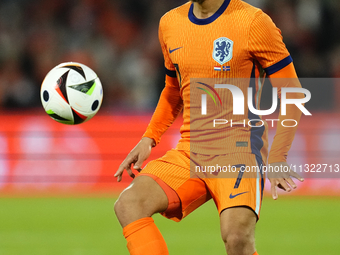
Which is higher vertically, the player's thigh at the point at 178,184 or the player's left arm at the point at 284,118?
the player's left arm at the point at 284,118

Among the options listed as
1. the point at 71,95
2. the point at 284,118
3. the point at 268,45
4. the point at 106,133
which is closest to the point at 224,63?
the point at 268,45

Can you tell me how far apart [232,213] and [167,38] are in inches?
45.4

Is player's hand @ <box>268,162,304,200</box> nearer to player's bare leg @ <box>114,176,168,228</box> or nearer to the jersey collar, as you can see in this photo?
player's bare leg @ <box>114,176,168,228</box>

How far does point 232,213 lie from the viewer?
2.74 m

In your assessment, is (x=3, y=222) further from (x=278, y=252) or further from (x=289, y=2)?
(x=289, y=2)

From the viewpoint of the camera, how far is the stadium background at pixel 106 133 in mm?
5348

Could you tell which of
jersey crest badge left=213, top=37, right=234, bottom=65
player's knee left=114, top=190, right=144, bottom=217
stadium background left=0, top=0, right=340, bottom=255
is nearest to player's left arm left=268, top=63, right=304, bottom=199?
jersey crest badge left=213, top=37, right=234, bottom=65

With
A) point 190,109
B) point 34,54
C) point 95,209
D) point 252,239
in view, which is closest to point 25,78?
point 34,54

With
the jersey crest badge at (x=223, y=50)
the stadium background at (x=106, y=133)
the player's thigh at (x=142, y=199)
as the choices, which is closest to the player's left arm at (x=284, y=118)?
the jersey crest badge at (x=223, y=50)

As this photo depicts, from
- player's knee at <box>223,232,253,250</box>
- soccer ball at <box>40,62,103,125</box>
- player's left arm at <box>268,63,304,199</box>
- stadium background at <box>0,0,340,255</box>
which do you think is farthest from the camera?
stadium background at <box>0,0,340,255</box>

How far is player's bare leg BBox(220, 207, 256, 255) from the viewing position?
2.65 meters

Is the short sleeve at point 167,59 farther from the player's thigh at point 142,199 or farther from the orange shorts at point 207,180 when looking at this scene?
the player's thigh at point 142,199

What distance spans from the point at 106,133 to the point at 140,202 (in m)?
4.90

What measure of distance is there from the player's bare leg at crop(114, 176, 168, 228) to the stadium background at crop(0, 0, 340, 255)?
1.94 metres
